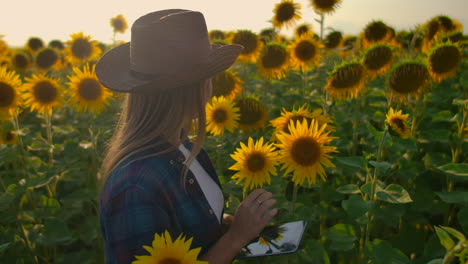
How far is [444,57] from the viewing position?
2949 mm

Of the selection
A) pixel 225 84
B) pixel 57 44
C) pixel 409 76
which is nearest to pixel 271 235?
pixel 409 76

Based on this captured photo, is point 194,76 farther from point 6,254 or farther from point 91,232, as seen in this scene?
point 6,254

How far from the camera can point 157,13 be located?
1.71 metres

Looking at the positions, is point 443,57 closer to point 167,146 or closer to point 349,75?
point 349,75

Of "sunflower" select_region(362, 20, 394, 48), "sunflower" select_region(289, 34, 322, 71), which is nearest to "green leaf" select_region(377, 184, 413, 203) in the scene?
"sunflower" select_region(289, 34, 322, 71)

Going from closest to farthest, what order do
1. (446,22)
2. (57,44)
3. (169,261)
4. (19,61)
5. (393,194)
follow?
1. (169,261)
2. (393,194)
3. (446,22)
4. (19,61)
5. (57,44)

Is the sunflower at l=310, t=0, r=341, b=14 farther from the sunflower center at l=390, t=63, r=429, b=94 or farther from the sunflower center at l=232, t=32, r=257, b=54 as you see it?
the sunflower center at l=390, t=63, r=429, b=94

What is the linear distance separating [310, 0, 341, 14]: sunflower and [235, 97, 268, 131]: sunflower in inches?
105

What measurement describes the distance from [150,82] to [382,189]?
138 cm

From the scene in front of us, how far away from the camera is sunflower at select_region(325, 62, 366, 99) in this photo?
10.2 ft

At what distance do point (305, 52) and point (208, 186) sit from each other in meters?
2.99

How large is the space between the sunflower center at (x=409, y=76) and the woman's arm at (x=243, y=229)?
1780 millimetres

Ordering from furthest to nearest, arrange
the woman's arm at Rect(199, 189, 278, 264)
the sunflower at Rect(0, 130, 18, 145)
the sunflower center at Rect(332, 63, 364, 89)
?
the sunflower at Rect(0, 130, 18, 145)
the sunflower center at Rect(332, 63, 364, 89)
the woman's arm at Rect(199, 189, 278, 264)

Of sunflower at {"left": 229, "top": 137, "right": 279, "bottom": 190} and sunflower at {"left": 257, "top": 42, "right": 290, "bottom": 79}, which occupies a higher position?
sunflower at {"left": 257, "top": 42, "right": 290, "bottom": 79}
